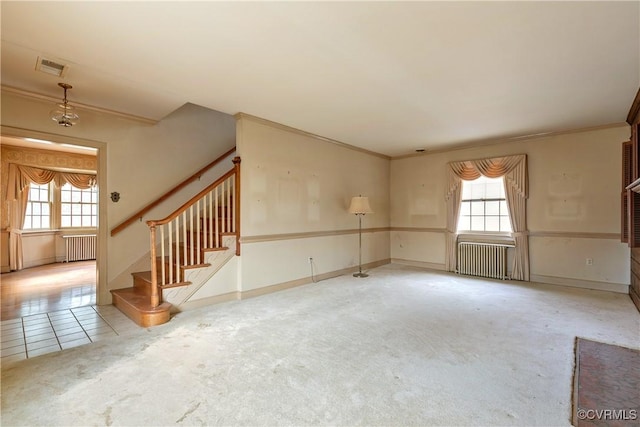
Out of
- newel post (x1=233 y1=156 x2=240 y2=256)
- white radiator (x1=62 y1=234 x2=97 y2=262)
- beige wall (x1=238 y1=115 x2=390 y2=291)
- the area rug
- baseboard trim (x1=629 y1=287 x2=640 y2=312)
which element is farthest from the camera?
white radiator (x1=62 y1=234 x2=97 y2=262)

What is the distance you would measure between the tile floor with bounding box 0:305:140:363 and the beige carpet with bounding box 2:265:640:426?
236mm

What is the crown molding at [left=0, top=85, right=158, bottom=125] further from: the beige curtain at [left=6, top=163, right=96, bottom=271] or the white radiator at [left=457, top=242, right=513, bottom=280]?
the white radiator at [left=457, top=242, right=513, bottom=280]

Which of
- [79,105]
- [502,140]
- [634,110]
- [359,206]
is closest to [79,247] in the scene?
[79,105]

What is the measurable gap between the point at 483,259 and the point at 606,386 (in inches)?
148

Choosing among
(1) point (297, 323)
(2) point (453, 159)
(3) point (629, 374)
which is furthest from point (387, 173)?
(3) point (629, 374)

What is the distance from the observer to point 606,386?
2078 mm

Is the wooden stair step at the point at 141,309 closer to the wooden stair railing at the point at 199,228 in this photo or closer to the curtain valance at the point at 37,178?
the wooden stair railing at the point at 199,228

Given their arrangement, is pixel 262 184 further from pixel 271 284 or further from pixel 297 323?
pixel 297 323

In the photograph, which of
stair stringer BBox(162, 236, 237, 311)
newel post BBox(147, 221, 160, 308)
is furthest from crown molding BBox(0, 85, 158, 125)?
stair stringer BBox(162, 236, 237, 311)

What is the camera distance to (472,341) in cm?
280

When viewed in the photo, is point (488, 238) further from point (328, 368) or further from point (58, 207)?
point (58, 207)

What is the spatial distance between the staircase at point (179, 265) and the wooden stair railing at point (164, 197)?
69cm

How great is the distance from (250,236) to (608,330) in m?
4.23

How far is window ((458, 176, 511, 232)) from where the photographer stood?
571cm
